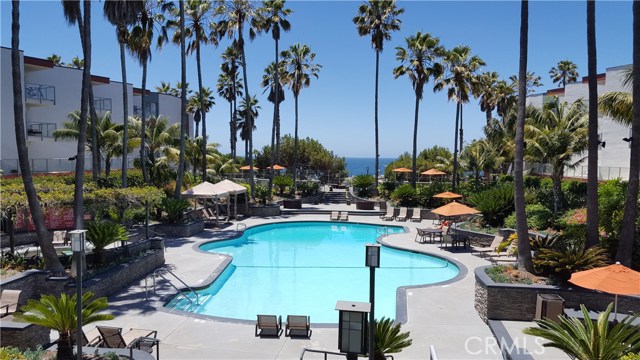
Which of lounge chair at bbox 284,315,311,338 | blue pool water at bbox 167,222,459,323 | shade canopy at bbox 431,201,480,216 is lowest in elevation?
blue pool water at bbox 167,222,459,323

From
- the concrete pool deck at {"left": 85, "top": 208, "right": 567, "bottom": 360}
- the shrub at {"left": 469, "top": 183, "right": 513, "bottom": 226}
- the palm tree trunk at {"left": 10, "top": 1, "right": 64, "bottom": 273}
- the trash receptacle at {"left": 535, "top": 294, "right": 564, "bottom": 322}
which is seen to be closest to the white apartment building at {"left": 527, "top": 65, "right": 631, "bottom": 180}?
the shrub at {"left": 469, "top": 183, "right": 513, "bottom": 226}

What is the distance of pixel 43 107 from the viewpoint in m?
33.0

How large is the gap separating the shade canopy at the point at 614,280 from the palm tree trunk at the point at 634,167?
3855 mm

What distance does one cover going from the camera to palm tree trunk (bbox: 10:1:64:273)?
483 inches

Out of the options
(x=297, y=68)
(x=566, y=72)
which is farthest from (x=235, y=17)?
(x=566, y=72)

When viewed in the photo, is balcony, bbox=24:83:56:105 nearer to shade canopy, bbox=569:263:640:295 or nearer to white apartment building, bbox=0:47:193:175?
white apartment building, bbox=0:47:193:175

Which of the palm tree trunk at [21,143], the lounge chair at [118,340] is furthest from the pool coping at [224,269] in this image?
the palm tree trunk at [21,143]

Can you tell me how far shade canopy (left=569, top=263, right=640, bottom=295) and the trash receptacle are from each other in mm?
1767

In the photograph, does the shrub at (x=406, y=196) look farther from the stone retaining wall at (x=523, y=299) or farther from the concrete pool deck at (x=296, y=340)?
the stone retaining wall at (x=523, y=299)

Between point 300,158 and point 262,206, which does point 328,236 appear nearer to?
point 262,206

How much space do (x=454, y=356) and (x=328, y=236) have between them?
58.6 ft

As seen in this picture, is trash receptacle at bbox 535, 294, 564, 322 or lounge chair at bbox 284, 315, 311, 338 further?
trash receptacle at bbox 535, 294, 564, 322

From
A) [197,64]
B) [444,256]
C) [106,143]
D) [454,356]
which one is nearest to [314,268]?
[444,256]

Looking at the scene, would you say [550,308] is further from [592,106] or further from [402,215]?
[402,215]
